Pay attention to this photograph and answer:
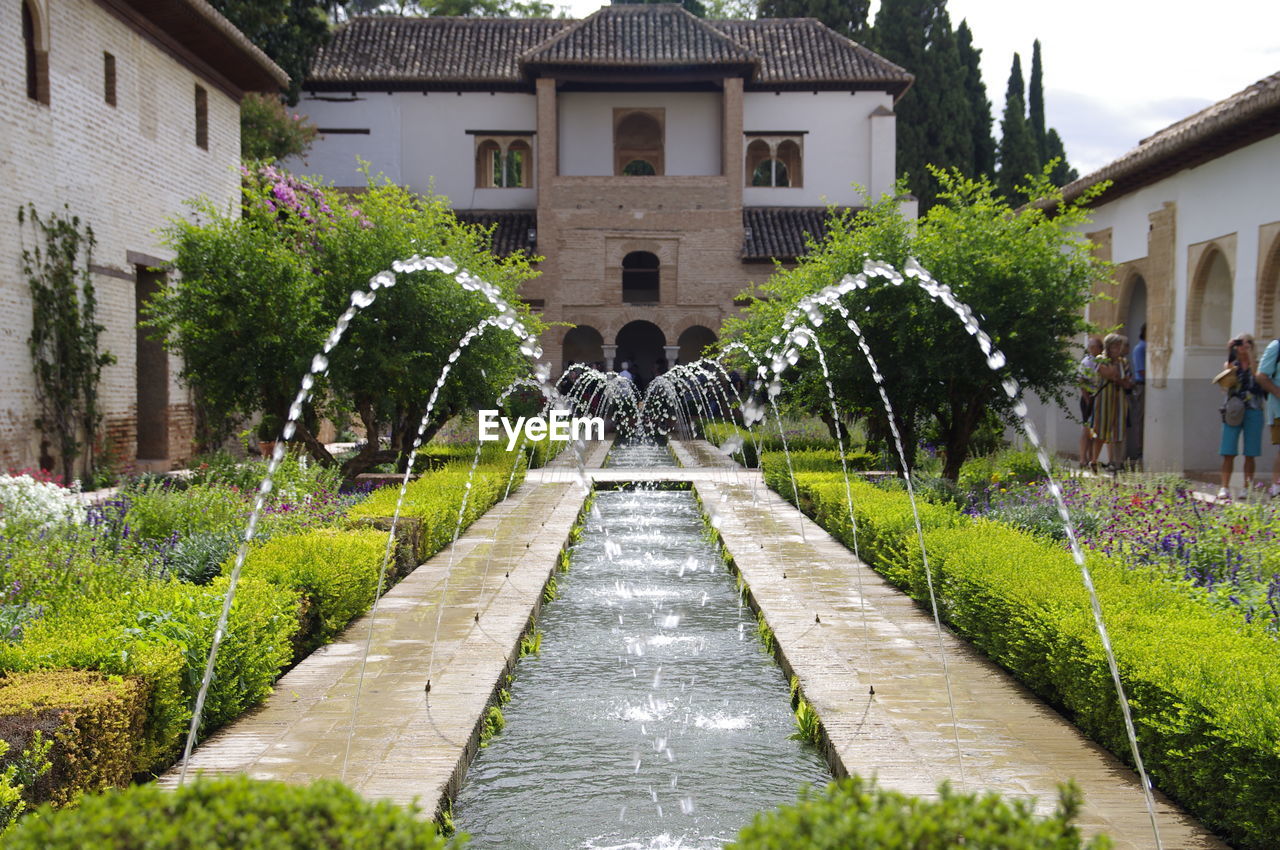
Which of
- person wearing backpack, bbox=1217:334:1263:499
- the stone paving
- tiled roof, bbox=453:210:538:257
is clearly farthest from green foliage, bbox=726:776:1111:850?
tiled roof, bbox=453:210:538:257

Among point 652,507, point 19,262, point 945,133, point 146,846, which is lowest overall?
point 652,507

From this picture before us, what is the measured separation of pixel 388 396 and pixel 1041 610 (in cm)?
947

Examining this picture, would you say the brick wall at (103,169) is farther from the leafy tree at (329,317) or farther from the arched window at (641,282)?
the arched window at (641,282)

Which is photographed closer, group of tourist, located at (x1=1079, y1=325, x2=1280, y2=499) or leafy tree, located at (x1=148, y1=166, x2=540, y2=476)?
group of tourist, located at (x1=1079, y1=325, x2=1280, y2=499)

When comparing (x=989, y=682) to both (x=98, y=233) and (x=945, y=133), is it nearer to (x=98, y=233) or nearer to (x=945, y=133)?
(x=98, y=233)

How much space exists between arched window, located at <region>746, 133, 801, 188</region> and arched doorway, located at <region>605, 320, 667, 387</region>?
474cm

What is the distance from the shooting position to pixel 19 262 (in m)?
12.0

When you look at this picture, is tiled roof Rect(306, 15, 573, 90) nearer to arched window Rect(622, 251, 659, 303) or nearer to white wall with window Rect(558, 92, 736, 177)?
white wall with window Rect(558, 92, 736, 177)

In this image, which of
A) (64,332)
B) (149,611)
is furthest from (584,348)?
A: (149,611)

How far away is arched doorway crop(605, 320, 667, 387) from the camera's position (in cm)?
3234

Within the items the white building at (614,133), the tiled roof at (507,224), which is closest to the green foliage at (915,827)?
the tiled roof at (507,224)

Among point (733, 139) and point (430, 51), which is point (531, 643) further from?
point (430, 51)

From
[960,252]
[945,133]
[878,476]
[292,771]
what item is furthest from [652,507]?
[945,133]

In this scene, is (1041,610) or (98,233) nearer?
(1041,610)
